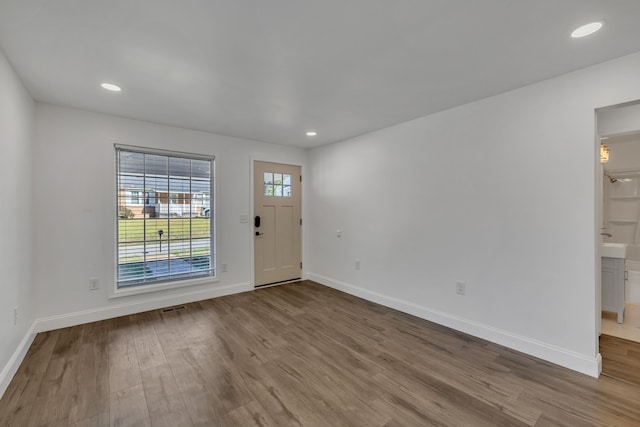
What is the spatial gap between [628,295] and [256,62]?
5.67m

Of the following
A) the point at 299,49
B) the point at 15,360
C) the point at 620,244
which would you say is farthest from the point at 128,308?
the point at 620,244

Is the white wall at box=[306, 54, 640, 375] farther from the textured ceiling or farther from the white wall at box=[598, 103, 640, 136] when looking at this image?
the white wall at box=[598, 103, 640, 136]

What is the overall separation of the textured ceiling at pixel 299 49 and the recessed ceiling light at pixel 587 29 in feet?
0.17

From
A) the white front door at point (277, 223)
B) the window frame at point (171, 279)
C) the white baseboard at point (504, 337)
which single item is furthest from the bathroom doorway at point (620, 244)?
the window frame at point (171, 279)

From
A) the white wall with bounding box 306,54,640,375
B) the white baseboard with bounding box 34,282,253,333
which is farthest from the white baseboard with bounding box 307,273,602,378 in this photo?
the white baseboard with bounding box 34,282,253,333

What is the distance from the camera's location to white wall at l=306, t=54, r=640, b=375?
220 centimetres

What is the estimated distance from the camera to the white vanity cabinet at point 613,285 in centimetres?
303

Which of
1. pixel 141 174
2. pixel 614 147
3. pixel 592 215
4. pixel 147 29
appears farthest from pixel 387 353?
pixel 614 147

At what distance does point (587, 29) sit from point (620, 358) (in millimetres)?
2701

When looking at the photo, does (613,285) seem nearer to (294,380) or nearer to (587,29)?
(587,29)

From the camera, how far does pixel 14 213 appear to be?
2.32 meters

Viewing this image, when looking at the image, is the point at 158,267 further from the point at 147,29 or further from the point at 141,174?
the point at 147,29

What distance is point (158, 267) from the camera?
147 inches

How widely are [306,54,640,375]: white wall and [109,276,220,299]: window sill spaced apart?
2.35m
